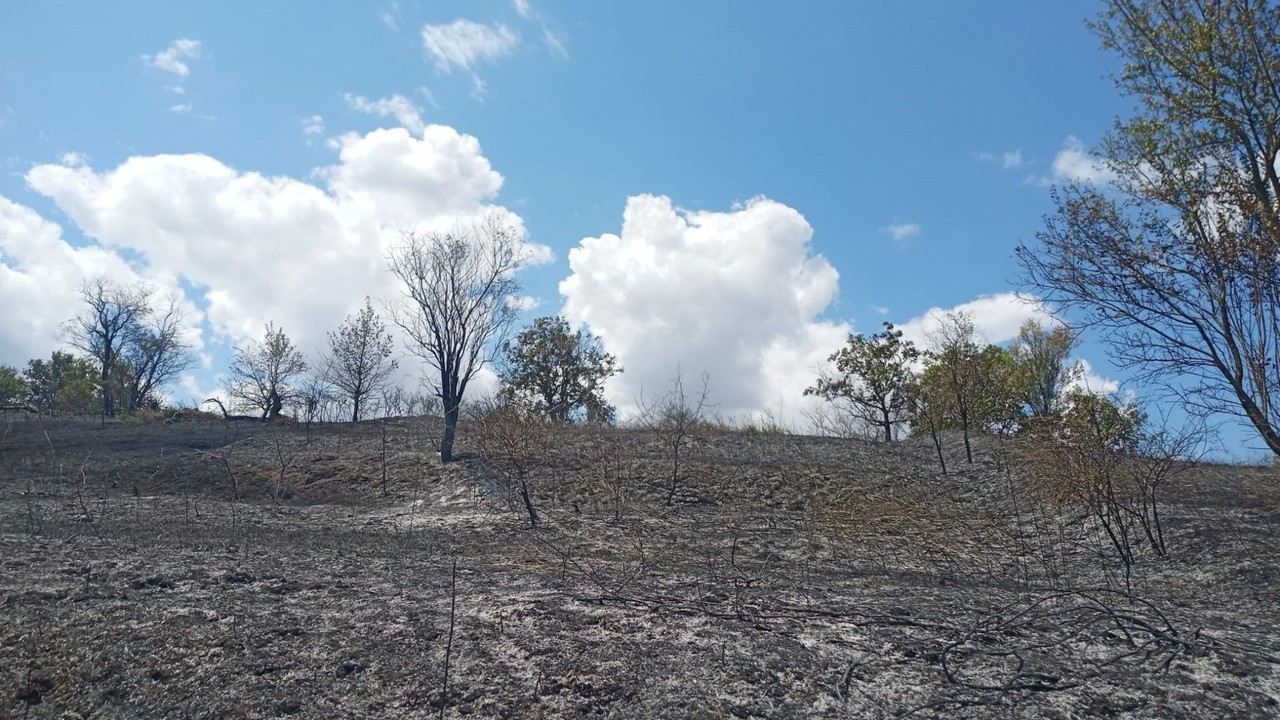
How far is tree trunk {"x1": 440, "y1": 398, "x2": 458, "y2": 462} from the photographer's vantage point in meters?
18.3

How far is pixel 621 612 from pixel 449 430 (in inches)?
514

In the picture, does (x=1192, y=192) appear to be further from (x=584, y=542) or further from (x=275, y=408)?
(x=275, y=408)

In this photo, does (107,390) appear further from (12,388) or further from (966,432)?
(966,432)

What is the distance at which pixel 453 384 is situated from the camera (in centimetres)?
1942

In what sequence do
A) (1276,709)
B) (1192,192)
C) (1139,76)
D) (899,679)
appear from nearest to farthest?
(1276,709), (899,679), (1192,192), (1139,76)

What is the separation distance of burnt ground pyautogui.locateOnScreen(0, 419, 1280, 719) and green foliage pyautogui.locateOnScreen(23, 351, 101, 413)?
31537 millimetres

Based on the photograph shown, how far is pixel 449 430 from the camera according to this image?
18.6 m

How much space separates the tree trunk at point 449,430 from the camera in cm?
1830

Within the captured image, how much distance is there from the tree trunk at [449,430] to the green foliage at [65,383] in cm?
2943

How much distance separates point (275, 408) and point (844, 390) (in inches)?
869

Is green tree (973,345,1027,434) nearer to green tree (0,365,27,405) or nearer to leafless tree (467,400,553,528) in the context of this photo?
leafless tree (467,400,553,528)

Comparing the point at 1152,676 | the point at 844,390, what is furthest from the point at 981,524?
the point at 844,390

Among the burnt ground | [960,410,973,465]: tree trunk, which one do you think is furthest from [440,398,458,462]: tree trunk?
[960,410,973,465]: tree trunk

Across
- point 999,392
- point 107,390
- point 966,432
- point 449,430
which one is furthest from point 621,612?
point 107,390
